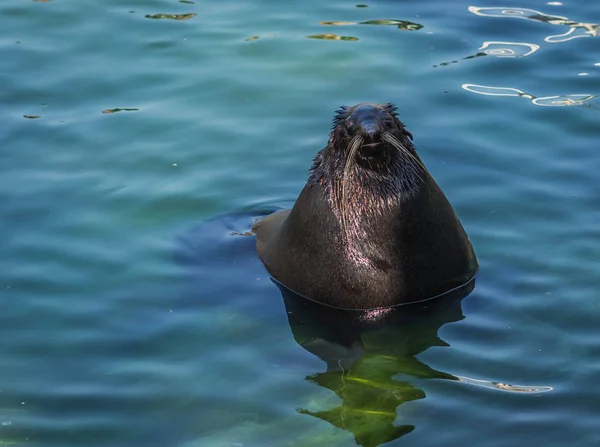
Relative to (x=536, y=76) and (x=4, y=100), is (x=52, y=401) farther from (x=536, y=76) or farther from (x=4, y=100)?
(x=536, y=76)

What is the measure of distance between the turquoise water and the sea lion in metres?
0.31

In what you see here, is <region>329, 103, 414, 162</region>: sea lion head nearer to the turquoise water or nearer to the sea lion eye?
the sea lion eye

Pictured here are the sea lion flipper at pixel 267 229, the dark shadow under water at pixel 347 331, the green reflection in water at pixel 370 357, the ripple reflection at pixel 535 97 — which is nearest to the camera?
the green reflection in water at pixel 370 357

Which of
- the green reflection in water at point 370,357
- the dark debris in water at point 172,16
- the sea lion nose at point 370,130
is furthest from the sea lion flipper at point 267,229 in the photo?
the dark debris in water at point 172,16

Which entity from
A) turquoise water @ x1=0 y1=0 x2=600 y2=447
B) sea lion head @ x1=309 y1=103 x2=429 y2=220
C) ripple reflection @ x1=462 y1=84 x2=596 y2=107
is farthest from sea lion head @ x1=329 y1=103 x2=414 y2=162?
ripple reflection @ x1=462 y1=84 x2=596 y2=107

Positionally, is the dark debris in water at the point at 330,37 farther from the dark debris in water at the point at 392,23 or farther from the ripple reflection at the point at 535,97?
the ripple reflection at the point at 535,97

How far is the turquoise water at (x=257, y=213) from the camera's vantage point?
25.5 feet

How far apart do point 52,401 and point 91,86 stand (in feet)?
17.2

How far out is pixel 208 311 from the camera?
8961 millimetres

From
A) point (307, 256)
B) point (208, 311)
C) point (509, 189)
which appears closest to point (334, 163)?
point (307, 256)

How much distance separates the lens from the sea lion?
8.79 metres

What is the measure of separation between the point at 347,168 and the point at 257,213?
173 centimetres

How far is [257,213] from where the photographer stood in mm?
10305

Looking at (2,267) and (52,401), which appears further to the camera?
(2,267)
